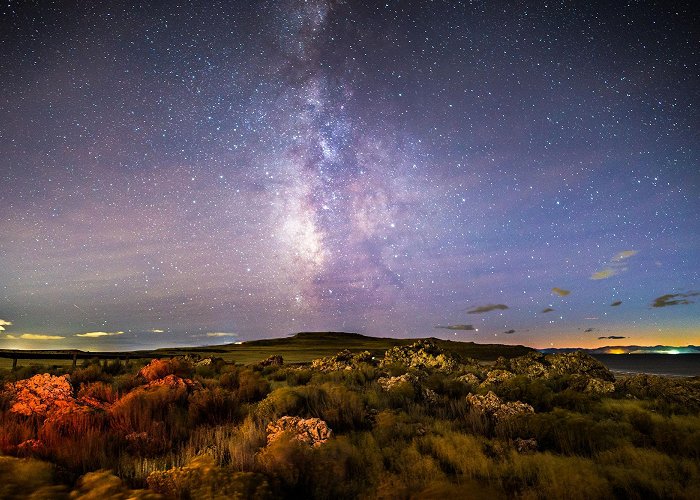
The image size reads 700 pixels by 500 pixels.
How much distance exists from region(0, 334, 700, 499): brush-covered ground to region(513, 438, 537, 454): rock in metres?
0.03

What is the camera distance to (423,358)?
890 inches

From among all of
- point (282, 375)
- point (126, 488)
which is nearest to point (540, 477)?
point (126, 488)

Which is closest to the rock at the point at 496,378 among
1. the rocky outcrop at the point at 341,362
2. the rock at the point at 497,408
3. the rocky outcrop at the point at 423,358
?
the rock at the point at 497,408

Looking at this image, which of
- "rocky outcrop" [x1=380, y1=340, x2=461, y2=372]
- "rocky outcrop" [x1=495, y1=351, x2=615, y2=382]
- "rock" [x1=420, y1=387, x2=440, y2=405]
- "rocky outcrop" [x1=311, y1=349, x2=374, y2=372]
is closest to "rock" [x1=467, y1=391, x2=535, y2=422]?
"rock" [x1=420, y1=387, x2=440, y2=405]

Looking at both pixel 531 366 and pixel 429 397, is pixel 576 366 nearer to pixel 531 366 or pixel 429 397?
pixel 531 366

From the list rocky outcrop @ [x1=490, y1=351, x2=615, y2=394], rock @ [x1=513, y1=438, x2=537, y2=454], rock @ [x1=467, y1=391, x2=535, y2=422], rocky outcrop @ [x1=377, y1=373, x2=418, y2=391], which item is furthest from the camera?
rocky outcrop @ [x1=490, y1=351, x2=615, y2=394]

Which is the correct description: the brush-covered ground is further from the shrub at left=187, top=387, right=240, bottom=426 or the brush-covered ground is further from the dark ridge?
the dark ridge

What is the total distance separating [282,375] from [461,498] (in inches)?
568

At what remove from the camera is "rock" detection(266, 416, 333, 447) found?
6477mm

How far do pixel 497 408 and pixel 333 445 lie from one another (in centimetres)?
515

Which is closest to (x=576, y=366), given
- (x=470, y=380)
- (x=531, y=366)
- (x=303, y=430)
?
(x=531, y=366)

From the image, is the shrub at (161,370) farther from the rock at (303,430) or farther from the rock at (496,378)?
the rock at (496,378)

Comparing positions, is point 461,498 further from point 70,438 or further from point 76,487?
point 70,438

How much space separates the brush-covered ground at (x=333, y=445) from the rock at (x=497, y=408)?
4 cm
